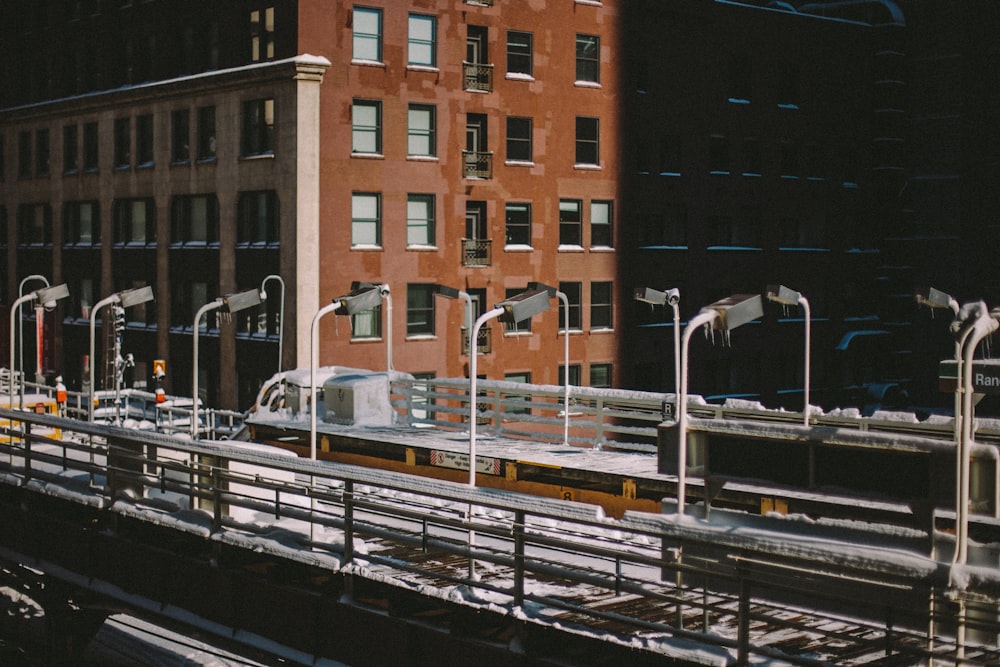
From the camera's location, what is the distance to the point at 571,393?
80.6 feet

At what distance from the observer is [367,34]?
154 feet

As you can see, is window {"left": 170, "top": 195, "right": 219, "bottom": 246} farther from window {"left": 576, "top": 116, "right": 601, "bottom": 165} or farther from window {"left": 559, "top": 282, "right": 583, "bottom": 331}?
window {"left": 576, "top": 116, "right": 601, "bottom": 165}

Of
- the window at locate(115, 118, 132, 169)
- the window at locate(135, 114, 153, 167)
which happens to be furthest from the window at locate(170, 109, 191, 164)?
the window at locate(115, 118, 132, 169)

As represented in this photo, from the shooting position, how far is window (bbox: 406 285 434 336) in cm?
4831

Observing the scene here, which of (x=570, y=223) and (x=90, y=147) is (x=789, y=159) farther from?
(x=90, y=147)

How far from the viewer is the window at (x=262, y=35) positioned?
4734 cm

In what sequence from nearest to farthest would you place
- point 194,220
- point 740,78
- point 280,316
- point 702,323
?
point 702,323 → point 280,316 → point 194,220 → point 740,78

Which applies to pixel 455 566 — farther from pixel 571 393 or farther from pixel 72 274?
pixel 72 274

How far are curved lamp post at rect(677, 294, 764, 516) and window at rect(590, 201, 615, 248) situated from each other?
36888 millimetres

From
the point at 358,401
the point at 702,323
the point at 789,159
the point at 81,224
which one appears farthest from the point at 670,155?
the point at 702,323

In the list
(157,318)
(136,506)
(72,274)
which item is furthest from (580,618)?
(72,274)

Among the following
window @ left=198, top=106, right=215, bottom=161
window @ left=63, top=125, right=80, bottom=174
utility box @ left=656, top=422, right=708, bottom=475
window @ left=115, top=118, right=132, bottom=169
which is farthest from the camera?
window @ left=63, top=125, right=80, bottom=174

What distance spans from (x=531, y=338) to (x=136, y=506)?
34876 mm

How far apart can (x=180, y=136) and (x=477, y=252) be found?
13.4 meters
